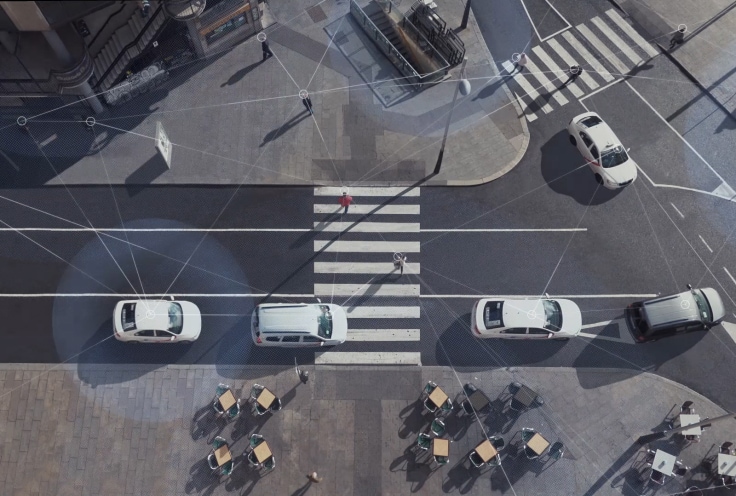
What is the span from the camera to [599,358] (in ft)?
99.8

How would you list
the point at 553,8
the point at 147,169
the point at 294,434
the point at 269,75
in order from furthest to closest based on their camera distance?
the point at 553,8 → the point at 269,75 → the point at 147,169 → the point at 294,434

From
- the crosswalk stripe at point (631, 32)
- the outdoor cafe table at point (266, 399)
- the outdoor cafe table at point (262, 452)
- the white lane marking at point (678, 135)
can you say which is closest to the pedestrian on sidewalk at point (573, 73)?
the white lane marking at point (678, 135)

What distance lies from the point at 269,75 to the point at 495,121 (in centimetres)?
1333

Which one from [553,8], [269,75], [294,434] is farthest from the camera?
[553,8]

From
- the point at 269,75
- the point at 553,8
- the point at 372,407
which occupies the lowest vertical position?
the point at 372,407

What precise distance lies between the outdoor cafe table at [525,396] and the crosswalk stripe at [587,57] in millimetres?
19189

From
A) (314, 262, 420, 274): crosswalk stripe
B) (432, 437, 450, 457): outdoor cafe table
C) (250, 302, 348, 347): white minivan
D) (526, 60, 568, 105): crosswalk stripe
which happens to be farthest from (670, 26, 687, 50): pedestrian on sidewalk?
(432, 437, 450, 457): outdoor cafe table

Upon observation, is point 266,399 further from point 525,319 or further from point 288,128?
point 288,128

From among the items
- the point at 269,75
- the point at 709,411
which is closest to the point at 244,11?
the point at 269,75

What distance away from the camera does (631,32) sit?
1463 inches

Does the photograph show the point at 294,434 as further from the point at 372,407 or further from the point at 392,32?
the point at 392,32

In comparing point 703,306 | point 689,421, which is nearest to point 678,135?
point 703,306

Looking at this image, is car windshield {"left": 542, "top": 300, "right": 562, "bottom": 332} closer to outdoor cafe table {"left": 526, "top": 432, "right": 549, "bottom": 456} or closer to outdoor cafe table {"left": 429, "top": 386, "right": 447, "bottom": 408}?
outdoor cafe table {"left": 526, "top": 432, "right": 549, "bottom": 456}

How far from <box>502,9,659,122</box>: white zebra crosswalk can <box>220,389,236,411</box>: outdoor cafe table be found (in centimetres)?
2216
